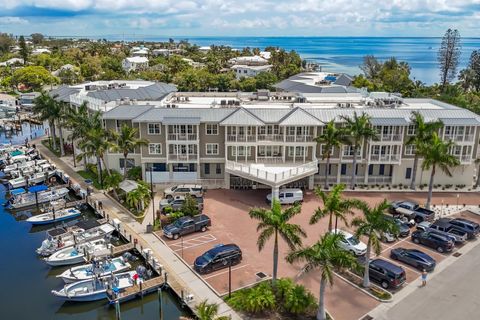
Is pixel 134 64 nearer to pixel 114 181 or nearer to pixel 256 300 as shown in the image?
pixel 114 181

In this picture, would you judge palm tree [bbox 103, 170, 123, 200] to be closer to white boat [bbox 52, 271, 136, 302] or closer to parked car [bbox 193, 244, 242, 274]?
white boat [bbox 52, 271, 136, 302]

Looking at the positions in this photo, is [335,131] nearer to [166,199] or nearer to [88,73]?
[166,199]

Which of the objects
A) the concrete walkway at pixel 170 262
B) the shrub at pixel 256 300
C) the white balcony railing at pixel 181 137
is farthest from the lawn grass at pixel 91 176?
the shrub at pixel 256 300

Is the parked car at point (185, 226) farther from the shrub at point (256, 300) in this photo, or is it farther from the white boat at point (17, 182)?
the white boat at point (17, 182)

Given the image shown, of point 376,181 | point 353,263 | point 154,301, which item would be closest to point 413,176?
point 376,181

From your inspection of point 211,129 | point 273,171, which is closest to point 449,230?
point 273,171

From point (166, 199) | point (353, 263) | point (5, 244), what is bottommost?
point (5, 244)
